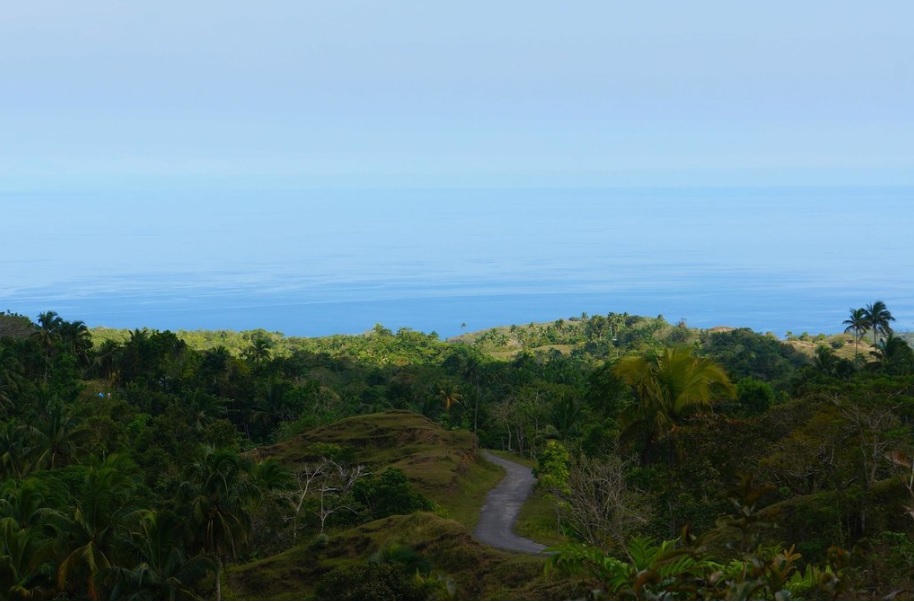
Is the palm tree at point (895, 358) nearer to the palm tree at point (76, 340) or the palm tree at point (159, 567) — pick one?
the palm tree at point (159, 567)

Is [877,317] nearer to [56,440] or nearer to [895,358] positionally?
[895,358]

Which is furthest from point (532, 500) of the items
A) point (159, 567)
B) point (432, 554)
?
point (159, 567)

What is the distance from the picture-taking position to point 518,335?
561 feet

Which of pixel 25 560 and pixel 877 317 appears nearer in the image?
pixel 25 560

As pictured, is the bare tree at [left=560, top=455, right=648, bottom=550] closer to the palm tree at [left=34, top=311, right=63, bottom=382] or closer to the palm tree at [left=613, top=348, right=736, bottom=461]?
the palm tree at [left=613, top=348, right=736, bottom=461]

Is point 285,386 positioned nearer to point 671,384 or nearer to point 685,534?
point 671,384

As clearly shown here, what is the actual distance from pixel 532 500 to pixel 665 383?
16.3 m

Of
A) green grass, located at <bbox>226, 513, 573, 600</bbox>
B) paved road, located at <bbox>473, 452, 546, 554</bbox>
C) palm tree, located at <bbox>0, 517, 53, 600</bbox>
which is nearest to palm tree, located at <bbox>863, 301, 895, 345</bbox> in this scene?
paved road, located at <bbox>473, 452, 546, 554</bbox>

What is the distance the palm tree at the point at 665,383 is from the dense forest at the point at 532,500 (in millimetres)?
79

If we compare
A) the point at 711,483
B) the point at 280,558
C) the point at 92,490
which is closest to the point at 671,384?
the point at 711,483

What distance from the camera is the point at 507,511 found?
47.2 metres

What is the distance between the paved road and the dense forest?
93 cm

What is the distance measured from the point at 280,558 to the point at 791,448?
66.1 feet

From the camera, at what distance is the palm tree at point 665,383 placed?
34438mm
